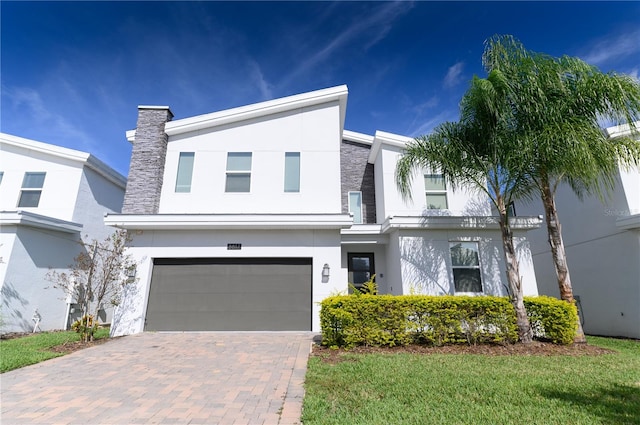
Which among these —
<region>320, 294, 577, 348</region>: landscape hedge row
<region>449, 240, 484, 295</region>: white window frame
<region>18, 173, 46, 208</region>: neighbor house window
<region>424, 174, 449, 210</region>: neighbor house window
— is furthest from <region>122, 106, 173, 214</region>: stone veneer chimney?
<region>449, 240, 484, 295</region>: white window frame

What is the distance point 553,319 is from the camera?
729cm

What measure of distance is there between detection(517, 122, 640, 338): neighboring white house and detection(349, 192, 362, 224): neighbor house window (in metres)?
8.10

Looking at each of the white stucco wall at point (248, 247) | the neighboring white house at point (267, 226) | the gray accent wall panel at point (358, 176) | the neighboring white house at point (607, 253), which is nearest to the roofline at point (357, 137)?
the gray accent wall panel at point (358, 176)

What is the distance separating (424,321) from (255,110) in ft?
28.1

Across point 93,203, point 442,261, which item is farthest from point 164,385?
point 93,203

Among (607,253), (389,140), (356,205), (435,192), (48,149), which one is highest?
(389,140)

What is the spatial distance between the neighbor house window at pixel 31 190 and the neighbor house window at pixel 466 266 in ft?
51.1

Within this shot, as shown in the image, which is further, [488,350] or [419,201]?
[419,201]

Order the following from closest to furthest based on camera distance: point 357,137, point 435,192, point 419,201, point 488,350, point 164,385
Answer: point 164,385 → point 488,350 → point 419,201 → point 435,192 → point 357,137

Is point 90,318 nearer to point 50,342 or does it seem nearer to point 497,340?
point 50,342

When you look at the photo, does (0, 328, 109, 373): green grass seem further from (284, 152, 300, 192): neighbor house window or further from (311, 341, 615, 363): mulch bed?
(284, 152, 300, 192): neighbor house window

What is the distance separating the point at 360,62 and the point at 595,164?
25.5 ft

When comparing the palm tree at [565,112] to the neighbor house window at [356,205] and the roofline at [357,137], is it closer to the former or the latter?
the roofline at [357,137]

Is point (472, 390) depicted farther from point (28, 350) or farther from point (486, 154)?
point (28, 350)
